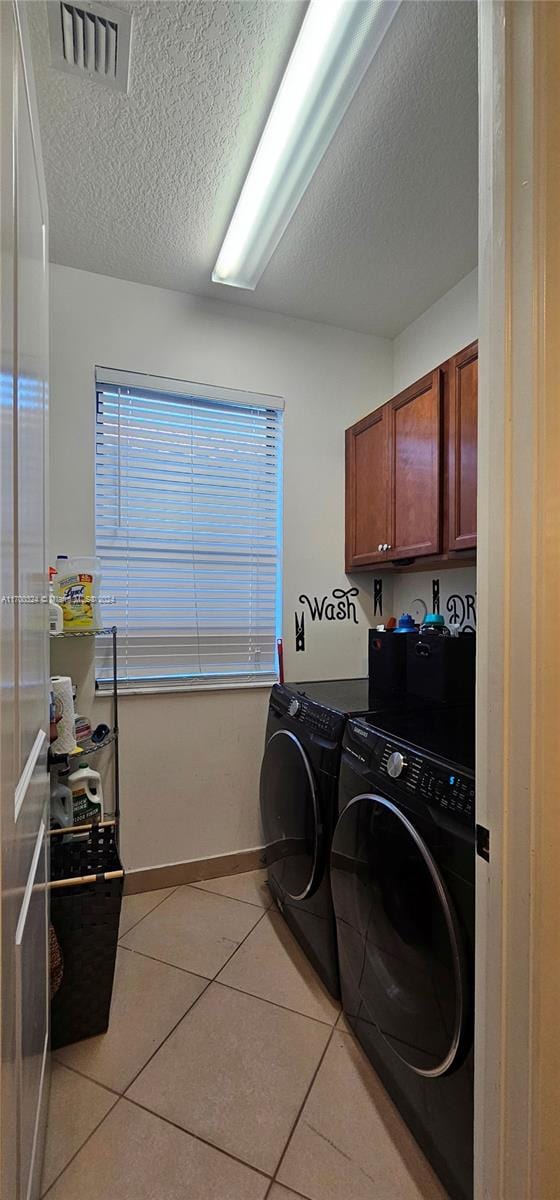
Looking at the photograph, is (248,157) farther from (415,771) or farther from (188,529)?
(415,771)

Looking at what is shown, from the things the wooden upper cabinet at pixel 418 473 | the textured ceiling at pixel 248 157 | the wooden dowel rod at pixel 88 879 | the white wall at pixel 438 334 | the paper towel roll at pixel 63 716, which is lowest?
the wooden dowel rod at pixel 88 879

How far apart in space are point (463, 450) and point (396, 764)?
1.08m

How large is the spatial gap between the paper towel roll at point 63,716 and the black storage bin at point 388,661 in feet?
3.73

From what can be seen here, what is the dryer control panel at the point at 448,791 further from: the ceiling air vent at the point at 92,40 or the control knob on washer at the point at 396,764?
the ceiling air vent at the point at 92,40

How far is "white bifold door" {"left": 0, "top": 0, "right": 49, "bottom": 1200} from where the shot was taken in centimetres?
61

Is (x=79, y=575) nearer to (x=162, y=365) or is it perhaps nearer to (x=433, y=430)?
(x=162, y=365)

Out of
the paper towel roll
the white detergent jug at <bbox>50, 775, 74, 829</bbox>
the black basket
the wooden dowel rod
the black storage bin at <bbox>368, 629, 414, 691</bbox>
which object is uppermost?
the black storage bin at <bbox>368, 629, 414, 691</bbox>

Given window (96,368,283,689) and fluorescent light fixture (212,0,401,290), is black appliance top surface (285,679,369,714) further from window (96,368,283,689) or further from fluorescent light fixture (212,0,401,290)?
fluorescent light fixture (212,0,401,290)

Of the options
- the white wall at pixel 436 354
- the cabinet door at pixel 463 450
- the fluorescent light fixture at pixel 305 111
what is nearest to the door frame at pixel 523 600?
the fluorescent light fixture at pixel 305 111

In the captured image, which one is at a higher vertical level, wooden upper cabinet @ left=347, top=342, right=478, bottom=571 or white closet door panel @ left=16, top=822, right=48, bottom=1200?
wooden upper cabinet @ left=347, top=342, right=478, bottom=571

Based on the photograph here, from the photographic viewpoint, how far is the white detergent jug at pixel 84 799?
165 centimetres

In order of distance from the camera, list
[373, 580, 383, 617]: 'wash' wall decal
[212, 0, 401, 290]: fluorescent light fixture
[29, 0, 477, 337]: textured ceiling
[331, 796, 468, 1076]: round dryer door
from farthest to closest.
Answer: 1. [373, 580, 383, 617]: 'wash' wall decal
2. [29, 0, 477, 337]: textured ceiling
3. [212, 0, 401, 290]: fluorescent light fixture
4. [331, 796, 468, 1076]: round dryer door

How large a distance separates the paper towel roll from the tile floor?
30.9 inches

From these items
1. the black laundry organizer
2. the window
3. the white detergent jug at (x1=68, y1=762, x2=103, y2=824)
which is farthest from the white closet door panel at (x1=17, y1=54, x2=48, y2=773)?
the window
